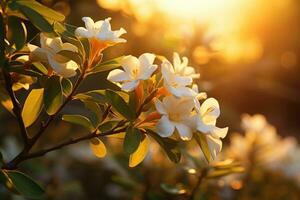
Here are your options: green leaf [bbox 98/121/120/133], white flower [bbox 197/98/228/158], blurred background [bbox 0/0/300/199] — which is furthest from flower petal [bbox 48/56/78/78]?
blurred background [bbox 0/0/300/199]

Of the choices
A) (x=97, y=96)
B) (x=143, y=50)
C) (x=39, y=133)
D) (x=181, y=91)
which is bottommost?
(x=143, y=50)

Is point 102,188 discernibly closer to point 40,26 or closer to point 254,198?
point 254,198

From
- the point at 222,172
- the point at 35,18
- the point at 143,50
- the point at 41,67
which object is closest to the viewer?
the point at 35,18

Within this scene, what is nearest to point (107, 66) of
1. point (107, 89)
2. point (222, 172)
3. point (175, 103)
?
point (107, 89)

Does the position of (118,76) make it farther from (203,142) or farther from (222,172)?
(222,172)

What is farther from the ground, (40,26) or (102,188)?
(40,26)

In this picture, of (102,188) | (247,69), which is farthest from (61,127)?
(247,69)

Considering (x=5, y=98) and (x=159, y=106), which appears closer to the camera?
(x=159, y=106)
